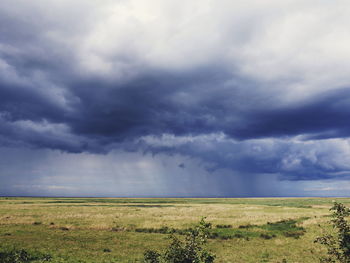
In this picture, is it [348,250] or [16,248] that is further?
[16,248]

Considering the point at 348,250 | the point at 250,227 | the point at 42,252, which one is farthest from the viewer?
the point at 250,227

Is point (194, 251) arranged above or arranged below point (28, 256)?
above

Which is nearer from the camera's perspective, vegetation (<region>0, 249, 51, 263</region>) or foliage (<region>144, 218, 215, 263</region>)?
foliage (<region>144, 218, 215, 263</region>)

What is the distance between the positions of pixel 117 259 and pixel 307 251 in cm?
1853

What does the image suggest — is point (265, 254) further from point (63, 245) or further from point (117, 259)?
point (63, 245)

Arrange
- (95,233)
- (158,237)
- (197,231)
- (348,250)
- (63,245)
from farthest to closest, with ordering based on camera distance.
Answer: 1. (95,233)
2. (158,237)
3. (63,245)
4. (197,231)
5. (348,250)

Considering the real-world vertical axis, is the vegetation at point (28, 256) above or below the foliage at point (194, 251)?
below

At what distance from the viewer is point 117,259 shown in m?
22.8

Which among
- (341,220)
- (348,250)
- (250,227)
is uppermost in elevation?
(341,220)

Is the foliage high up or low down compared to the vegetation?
up

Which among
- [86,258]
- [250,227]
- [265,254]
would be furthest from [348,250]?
[250,227]

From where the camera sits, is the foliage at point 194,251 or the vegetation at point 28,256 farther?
the vegetation at point 28,256

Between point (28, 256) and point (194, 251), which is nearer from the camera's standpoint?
point (194, 251)

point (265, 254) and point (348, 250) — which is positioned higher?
point (348, 250)
